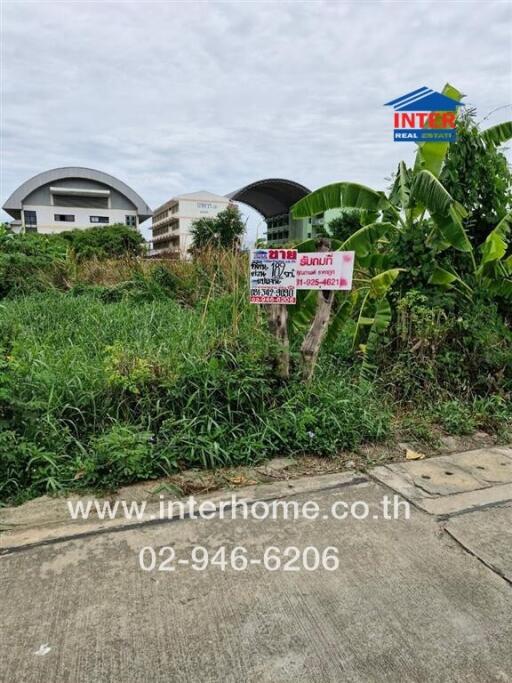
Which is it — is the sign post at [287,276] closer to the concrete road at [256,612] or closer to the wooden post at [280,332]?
the wooden post at [280,332]

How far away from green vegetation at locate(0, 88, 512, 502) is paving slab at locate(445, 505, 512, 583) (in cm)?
95

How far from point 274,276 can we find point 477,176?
3.08m

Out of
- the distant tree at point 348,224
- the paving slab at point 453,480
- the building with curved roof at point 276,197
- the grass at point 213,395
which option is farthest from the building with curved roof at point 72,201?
the paving slab at point 453,480

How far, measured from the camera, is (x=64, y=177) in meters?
66.4

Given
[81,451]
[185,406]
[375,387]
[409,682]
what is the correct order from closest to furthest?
[409,682]
[81,451]
[185,406]
[375,387]

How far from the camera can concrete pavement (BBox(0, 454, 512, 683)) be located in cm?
158

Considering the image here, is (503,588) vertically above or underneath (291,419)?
underneath

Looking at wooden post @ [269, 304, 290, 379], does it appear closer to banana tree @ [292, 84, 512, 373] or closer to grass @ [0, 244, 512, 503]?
grass @ [0, 244, 512, 503]

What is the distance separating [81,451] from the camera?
115 inches

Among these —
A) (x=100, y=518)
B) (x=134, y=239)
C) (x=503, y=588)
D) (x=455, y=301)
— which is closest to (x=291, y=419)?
(x=100, y=518)

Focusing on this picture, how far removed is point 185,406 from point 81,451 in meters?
0.74

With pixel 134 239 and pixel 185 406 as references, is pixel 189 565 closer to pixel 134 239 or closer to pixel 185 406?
pixel 185 406

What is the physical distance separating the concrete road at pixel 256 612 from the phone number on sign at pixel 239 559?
3 cm

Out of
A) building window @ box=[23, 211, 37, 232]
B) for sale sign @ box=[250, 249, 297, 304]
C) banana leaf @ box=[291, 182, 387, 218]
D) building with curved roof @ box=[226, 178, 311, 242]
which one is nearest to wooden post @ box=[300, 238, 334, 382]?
for sale sign @ box=[250, 249, 297, 304]
